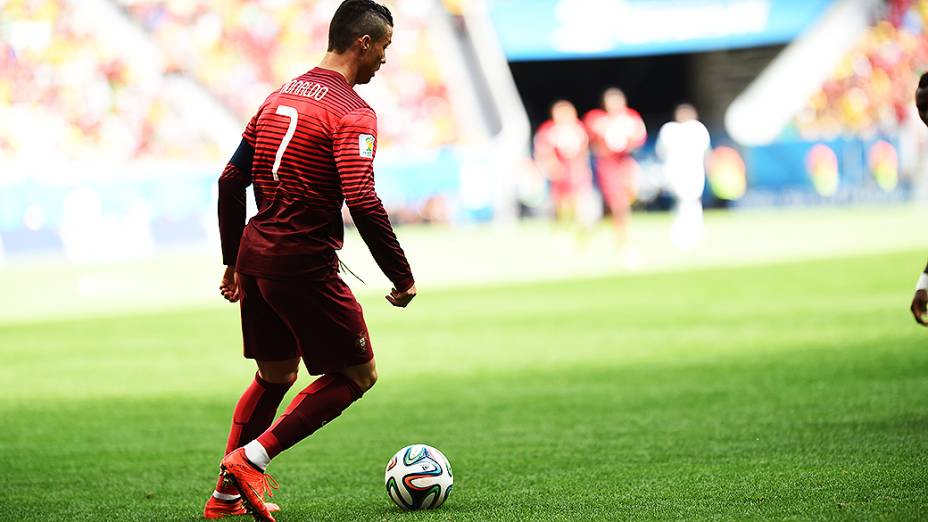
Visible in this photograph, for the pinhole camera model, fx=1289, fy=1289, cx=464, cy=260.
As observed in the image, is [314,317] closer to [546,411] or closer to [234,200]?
[234,200]

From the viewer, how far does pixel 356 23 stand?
197 inches

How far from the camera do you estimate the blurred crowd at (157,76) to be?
99.0ft

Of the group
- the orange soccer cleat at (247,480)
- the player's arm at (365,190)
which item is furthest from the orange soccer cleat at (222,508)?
the player's arm at (365,190)

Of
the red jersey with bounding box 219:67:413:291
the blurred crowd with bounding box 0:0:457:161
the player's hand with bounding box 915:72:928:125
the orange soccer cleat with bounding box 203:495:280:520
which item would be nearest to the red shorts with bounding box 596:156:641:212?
the blurred crowd with bounding box 0:0:457:161

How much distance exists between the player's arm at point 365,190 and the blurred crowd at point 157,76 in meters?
26.1

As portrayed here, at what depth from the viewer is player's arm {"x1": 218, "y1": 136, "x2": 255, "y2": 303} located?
5.12 metres

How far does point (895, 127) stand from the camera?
3369 centimetres

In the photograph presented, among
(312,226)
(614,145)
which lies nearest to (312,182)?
(312,226)

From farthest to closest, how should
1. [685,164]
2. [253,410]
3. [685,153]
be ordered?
[685,153]
[685,164]
[253,410]

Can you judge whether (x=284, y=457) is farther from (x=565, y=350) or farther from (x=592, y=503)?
(x=565, y=350)

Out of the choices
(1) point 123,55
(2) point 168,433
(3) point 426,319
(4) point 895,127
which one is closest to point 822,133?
(4) point 895,127

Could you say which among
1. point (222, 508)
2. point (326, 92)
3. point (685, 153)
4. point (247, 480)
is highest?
point (685, 153)

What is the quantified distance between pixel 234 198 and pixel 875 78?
33.8 metres

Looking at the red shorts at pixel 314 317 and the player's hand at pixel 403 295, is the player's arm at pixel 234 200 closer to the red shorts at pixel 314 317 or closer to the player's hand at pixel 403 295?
the red shorts at pixel 314 317
